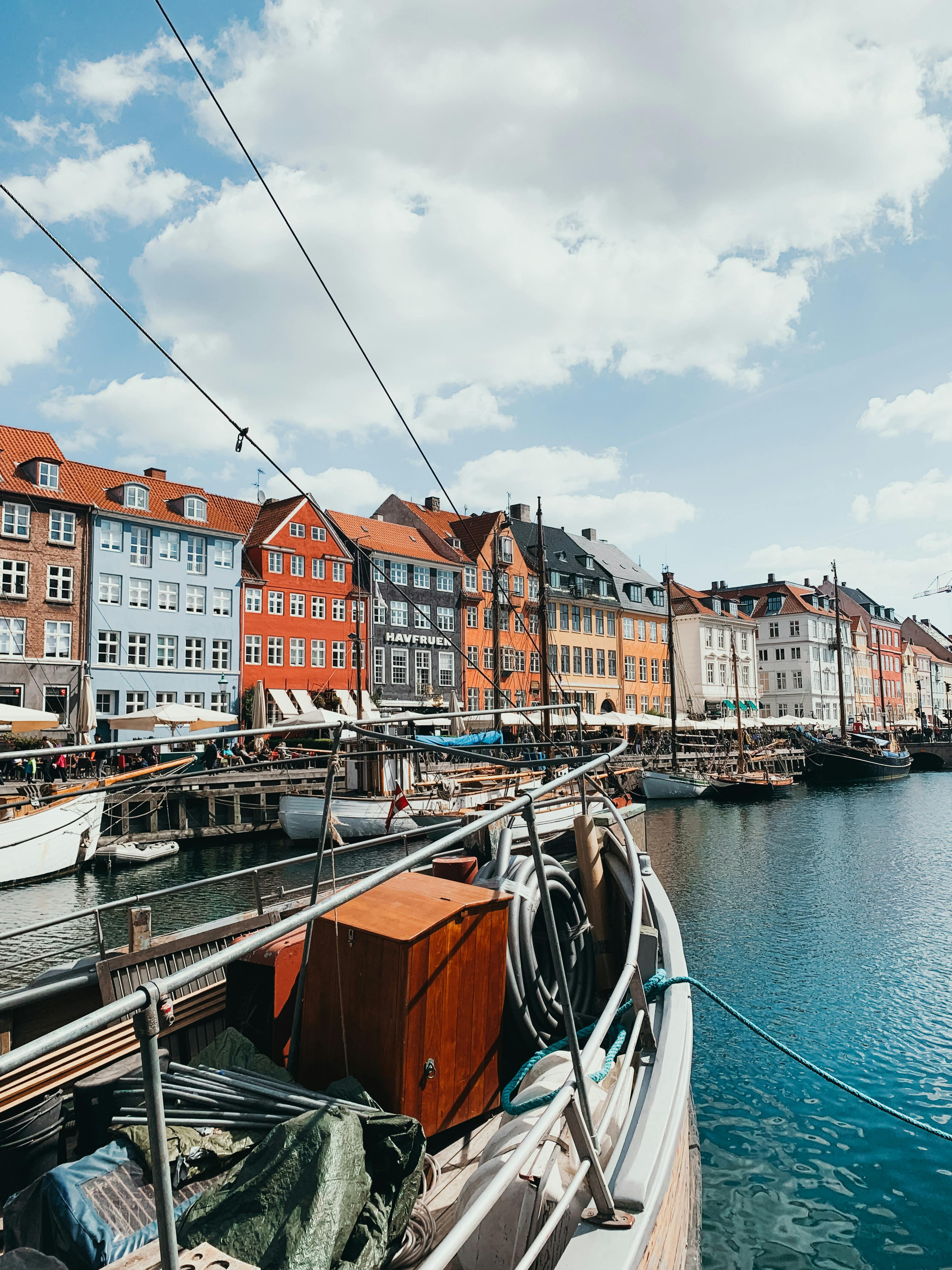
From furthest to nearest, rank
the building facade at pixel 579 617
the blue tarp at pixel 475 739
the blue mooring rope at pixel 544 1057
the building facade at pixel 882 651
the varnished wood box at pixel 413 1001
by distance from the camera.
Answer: the building facade at pixel 882 651, the building facade at pixel 579 617, the blue tarp at pixel 475 739, the blue mooring rope at pixel 544 1057, the varnished wood box at pixel 413 1001

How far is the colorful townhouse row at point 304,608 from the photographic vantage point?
3634cm

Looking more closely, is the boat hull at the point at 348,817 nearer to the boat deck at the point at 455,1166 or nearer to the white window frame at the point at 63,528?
the white window frame at the point at 63,528

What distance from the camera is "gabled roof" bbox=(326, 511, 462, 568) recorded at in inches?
1895

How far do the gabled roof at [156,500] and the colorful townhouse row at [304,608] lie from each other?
0.41ft

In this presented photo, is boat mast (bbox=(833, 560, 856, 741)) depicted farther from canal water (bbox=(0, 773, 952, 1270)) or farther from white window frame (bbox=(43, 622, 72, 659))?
white window frame (bbox=(43, 622, 72, 659))

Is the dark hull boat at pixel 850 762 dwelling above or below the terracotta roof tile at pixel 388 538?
below

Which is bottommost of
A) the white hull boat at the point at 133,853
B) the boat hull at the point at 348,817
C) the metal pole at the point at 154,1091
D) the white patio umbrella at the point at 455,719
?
the white hull boat at the point at 133,853

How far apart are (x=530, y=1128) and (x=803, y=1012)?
8983 millimetres

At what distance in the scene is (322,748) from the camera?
3353 centimetres

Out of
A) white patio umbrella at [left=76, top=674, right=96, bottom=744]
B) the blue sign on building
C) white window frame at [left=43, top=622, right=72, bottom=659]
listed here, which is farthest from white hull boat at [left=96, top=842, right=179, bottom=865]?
white window frame at [left=43, top=622, right=72, bottom=659]

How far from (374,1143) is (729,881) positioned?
61.3ft

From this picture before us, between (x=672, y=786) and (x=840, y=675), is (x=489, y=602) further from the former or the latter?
(x=840, y=675)

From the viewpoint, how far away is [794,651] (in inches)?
3223

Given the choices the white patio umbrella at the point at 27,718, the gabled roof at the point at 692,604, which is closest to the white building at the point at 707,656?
the gabled roof at the point at 692,604
